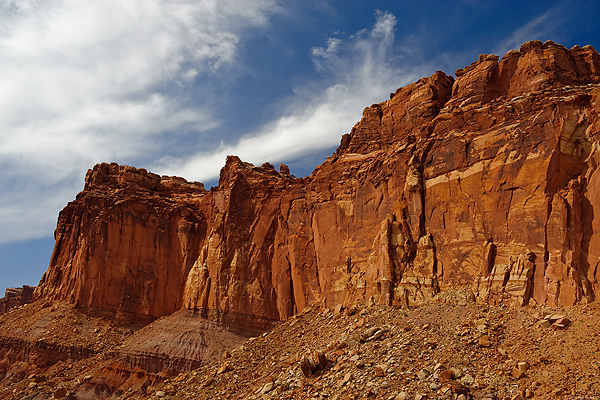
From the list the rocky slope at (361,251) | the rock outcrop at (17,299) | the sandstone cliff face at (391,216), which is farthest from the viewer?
the rock outcrop at (17,299)

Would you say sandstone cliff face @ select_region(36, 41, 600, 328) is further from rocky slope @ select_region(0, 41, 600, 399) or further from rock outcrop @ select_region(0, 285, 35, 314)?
rock outcrop @ select_region(0, 285, 35, 314)

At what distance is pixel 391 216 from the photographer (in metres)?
35.6

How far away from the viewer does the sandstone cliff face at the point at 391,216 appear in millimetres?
26719

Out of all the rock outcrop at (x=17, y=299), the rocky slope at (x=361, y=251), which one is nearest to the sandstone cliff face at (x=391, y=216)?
the rocky slope at (x=361, y=251)

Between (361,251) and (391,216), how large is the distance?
4133mm

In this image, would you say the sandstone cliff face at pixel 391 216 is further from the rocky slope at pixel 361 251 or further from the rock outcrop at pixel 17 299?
the rock outcrop at pixel 17 299

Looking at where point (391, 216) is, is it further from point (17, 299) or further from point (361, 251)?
point (17, 299)

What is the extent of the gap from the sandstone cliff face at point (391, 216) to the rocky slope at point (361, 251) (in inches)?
4.8

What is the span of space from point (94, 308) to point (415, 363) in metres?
35.4

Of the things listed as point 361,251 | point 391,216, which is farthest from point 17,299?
point 391,216

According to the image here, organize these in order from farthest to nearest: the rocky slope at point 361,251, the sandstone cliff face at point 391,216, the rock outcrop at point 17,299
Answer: the rock outcrop at point 17,299 → the sandstone cliff face at point 391,216 → the rocky slope at point 361,251

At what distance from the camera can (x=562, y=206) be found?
2595cm

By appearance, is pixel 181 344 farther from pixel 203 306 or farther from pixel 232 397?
pixel 232 397

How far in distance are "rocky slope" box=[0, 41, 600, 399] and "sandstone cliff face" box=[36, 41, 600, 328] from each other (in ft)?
0.40
